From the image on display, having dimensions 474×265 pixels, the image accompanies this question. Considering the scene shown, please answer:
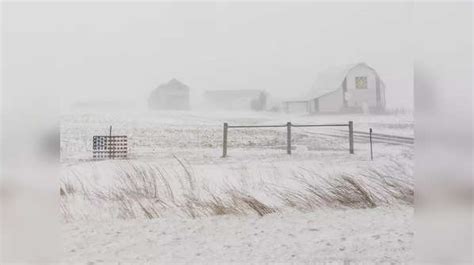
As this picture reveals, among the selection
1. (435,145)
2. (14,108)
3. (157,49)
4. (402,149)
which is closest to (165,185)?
(157,49)

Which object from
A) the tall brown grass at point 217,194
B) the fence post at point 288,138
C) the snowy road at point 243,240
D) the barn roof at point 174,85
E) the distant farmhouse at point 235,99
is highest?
the barn roof at point 174,85

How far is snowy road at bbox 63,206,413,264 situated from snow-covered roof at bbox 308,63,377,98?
68 centimetres

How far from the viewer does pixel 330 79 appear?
2.11m

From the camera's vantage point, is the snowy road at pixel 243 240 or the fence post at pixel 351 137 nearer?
the snowy road at pixel 243 240

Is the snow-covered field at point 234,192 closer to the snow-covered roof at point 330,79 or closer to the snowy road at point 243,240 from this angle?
the snowy road at point 243,240

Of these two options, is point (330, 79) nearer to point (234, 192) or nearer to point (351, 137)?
point (351, 137)

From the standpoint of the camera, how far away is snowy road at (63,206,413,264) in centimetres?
199

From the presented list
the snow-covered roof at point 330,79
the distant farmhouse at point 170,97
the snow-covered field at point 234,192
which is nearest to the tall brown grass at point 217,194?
the snow-covered field at point 234,192

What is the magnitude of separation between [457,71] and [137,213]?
1853 mm

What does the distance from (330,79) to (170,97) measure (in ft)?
2.89

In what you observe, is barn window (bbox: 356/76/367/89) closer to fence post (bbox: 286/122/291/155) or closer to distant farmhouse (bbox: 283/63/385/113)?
distant farmhouse (bbox: 283/63/385/113)

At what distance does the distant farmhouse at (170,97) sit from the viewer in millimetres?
2084

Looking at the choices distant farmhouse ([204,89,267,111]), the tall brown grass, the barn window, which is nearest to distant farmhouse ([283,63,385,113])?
the barn window

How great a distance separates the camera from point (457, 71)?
2.03m
